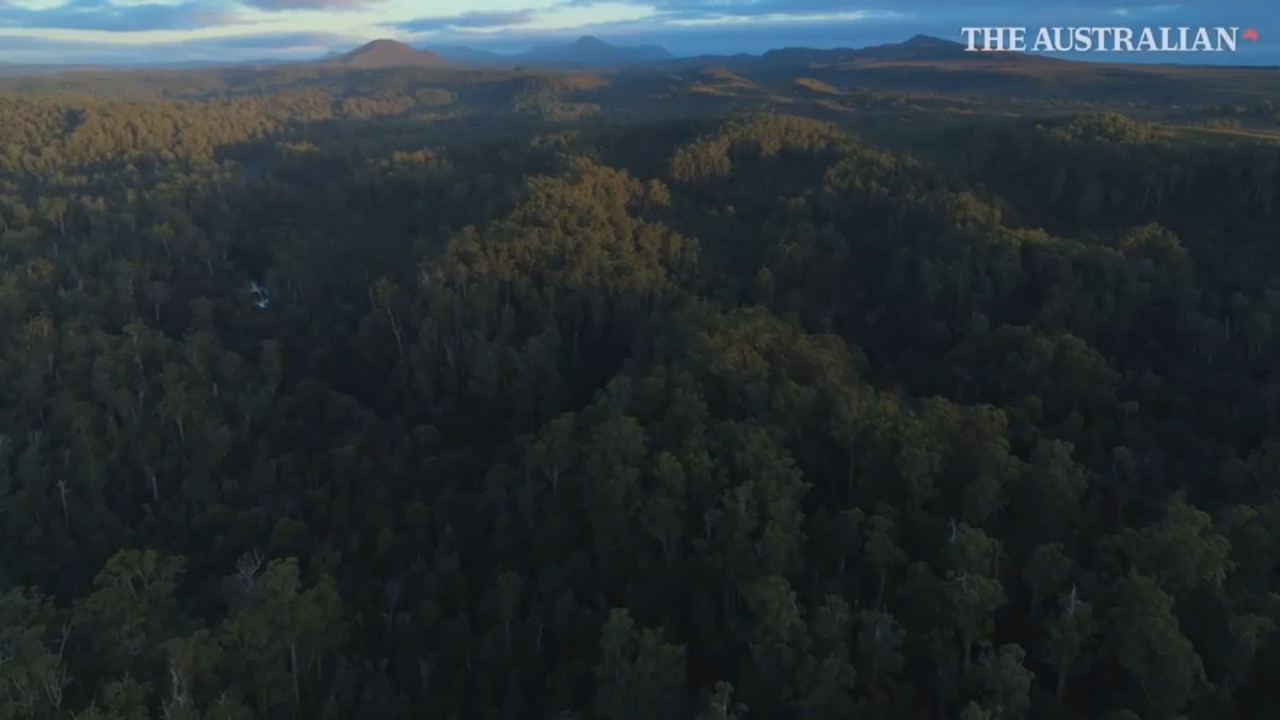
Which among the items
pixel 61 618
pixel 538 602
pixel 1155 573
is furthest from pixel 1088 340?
pixel 61 618

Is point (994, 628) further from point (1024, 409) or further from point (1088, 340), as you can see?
point (1088, 340)

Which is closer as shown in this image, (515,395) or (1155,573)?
(1155,573)

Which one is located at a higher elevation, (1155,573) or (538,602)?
(1155,573)

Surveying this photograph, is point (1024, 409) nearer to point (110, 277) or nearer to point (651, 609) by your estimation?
point (651, 609)

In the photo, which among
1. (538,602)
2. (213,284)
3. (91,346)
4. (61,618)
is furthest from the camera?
(213,284)

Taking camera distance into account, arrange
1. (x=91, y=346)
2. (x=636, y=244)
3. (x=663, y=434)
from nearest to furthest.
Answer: (x=663, y=434) < (x=91, y=346) < (x=636, y=244)

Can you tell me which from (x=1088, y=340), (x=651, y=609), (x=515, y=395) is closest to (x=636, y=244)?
(x=515, y=395)

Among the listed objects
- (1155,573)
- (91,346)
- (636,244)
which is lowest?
(1155,573)
